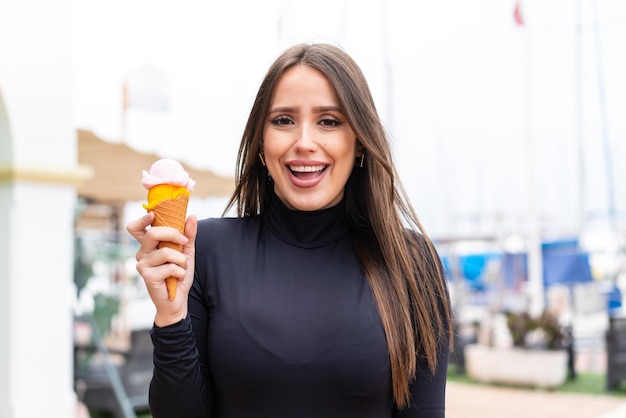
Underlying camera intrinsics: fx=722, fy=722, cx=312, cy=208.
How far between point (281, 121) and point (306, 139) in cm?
10

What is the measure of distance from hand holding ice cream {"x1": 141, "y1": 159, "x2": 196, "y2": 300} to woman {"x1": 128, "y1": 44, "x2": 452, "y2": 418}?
3 centimetres

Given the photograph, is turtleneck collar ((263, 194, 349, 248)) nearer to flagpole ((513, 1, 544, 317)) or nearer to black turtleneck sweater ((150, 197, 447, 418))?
black turtleneck sweater ((150, 197, 447, 418))

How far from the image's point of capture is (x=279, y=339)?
5.03ft

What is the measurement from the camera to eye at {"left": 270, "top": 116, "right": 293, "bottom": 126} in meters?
1.63

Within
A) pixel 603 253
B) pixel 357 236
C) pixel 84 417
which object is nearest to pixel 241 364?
pixel 357 236

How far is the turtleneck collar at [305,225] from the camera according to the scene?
171 centimetres

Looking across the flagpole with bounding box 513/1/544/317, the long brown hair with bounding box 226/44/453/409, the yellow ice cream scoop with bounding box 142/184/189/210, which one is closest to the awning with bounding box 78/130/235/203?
the long brown hair with bounding box 226/44/453/409

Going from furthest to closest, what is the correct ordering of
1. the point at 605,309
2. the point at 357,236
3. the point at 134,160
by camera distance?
the point at 605,309 < the point at 134,160 < the point at 357,236

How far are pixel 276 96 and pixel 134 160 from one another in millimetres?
5693

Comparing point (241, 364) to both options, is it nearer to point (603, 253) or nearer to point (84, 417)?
point (84, 417)

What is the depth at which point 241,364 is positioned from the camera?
1512 millimetres

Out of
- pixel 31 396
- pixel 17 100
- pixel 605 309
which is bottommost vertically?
pixel 605 309

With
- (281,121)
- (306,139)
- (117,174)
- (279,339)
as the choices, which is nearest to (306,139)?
(306,139)

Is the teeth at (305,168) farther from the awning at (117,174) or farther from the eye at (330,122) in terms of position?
the awning at (117,174)
